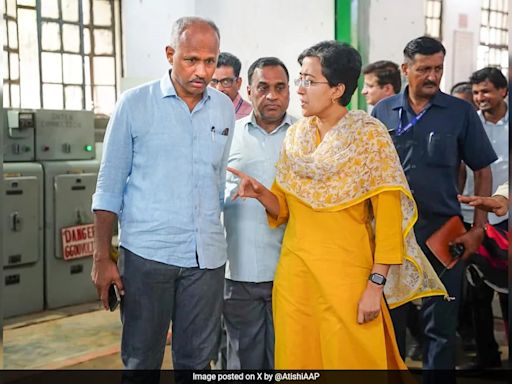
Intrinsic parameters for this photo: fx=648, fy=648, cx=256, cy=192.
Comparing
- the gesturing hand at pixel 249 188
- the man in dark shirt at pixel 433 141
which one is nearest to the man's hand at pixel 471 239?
the man in dark shirt at pixel 433 141

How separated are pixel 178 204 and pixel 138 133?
24cm

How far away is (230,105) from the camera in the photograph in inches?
79.9

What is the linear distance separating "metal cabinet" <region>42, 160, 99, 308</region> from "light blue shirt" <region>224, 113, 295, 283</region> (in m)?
1.52

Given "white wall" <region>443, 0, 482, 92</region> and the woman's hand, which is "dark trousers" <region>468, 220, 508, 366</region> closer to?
the woman's hand

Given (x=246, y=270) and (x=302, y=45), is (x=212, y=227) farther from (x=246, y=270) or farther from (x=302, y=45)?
(x=302, y=45)

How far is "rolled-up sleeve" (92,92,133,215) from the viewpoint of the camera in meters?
1.83

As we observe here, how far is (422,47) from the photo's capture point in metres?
2.06

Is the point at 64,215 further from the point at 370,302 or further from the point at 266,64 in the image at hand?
the point at 370,302

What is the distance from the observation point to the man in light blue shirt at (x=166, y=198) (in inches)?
73.0

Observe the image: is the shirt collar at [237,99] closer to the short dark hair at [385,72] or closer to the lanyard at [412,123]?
the short dark hair at [385,72]

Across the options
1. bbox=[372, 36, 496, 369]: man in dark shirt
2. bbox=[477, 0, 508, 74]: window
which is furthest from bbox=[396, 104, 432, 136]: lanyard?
bbox=[477, 0, 508, 74]: window

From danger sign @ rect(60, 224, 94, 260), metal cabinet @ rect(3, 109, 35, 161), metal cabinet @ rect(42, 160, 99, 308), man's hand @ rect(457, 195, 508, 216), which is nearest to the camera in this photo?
man's hand @ rect(457, 195, 508, 216)

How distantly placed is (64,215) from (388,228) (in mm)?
2334

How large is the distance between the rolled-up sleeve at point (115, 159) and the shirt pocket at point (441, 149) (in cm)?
94
